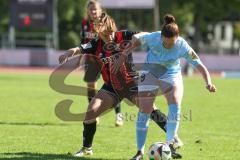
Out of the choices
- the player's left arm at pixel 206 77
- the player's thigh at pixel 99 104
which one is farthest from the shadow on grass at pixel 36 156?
the player's left arm at pixel 206 77

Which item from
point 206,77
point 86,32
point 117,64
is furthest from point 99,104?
point 86,32

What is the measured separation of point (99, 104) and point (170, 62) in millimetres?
1136

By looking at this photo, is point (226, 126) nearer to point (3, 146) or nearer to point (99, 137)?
point (99, 137)

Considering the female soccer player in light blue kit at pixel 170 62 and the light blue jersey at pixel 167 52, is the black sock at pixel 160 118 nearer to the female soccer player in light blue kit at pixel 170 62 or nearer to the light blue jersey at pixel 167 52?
the female soccer player in light blue kit at pixel 170 62

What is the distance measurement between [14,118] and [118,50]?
4.81 m

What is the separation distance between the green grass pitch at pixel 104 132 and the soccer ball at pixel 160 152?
0.74 meters

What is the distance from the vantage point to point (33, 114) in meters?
13.4

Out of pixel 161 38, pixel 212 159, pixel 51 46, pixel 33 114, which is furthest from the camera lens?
pixel 51 46

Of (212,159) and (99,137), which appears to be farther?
(99,137)

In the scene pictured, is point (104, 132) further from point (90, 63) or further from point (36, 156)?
point (36, 156)

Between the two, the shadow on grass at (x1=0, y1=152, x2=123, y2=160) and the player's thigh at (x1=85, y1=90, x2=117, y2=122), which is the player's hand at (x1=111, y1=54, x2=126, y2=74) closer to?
the player's thigh at (x1=85, y1=90, x2=117, y2=122)

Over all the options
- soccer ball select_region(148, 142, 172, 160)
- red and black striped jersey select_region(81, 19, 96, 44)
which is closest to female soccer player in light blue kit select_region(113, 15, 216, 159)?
soccer ball select_region(148, 142, 172, 160)

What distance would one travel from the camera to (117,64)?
8.19 m

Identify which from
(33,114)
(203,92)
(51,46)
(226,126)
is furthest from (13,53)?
(226,126)
